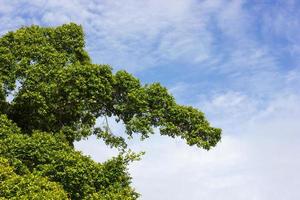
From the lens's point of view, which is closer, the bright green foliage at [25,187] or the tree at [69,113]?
the bright green foliage at [25,187]

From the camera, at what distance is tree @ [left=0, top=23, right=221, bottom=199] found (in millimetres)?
24859

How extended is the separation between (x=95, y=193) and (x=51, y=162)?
223 centimetres

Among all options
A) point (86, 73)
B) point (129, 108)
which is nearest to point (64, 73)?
point (86, 73)

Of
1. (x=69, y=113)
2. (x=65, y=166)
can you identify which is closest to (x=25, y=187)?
(x=65, y=166)

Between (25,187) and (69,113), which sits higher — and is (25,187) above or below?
below

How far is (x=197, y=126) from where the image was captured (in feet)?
90.3

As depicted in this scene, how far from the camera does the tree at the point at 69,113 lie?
24859 mm

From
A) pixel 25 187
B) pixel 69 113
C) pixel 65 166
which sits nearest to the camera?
pixel 25 187

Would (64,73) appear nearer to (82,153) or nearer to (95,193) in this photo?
(82,153)

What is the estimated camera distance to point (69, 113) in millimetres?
28688

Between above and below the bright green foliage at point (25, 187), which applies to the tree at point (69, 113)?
above

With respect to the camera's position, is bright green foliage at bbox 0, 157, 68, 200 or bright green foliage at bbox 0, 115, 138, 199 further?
bright green foliage at bbox 0, 115, 138, 199

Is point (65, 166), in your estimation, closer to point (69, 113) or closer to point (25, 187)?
point (25, 187)

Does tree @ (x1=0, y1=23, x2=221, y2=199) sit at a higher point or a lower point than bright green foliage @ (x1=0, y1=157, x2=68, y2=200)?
higher
